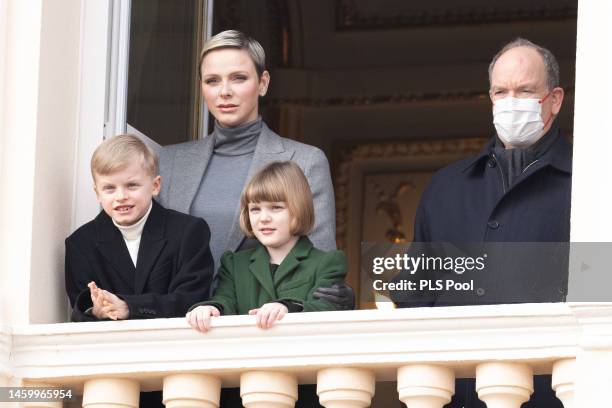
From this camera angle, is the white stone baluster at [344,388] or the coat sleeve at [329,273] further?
the coat sleeve at [329,273]

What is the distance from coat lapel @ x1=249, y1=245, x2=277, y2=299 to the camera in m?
6.05

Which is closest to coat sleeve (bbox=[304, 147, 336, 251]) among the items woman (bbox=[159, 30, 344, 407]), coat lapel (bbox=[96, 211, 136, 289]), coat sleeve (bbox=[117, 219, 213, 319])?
woman (bbox=[159, 30, 344, 407])

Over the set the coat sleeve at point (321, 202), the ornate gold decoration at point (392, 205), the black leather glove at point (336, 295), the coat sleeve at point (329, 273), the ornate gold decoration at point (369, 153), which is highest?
the ornate gold decoration at point (369, 153)

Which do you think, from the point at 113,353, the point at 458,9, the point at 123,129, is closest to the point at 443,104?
the point at 458,9

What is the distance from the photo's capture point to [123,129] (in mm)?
6676

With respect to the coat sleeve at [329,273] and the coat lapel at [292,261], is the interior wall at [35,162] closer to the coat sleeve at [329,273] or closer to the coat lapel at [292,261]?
the coat lapel at [292,261]

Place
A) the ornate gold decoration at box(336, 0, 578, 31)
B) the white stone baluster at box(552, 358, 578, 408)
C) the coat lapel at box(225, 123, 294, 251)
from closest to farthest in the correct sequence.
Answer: the white stone baluster at box(552, 358, 578, 408), the coat lapel at box(225, 123, 294, 251), the ornate gold decoration at box(336, 0, 578, 31)

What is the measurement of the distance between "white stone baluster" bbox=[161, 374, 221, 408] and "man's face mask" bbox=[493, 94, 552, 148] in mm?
1158

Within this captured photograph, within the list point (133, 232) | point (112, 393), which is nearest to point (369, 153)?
point (133, 232)

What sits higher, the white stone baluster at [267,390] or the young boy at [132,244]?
the young boy at [132,244]

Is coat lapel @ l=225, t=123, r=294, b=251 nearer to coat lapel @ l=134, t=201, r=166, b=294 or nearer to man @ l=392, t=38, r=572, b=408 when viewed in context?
coat lapel @ l=134, t=201, r=166, b=294

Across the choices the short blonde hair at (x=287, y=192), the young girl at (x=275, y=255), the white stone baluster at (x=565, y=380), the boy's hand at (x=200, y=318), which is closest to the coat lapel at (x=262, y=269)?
the young girl at (x=275, y=255)

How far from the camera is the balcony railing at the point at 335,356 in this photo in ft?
18.5

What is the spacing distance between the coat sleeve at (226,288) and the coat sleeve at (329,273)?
24cm
